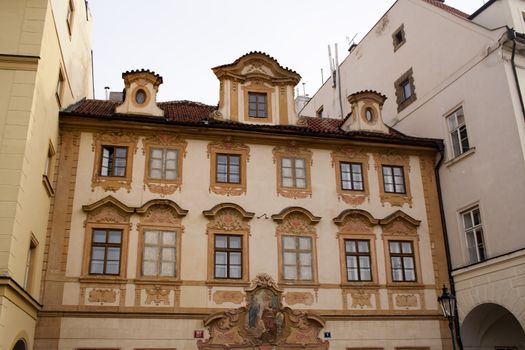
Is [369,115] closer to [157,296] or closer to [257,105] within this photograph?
[257,105]

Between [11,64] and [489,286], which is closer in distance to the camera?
[11,64]

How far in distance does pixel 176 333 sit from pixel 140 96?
762 cm

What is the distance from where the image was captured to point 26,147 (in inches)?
538

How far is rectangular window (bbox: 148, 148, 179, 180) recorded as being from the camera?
18.2 meters

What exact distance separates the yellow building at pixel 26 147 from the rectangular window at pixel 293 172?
7.10m

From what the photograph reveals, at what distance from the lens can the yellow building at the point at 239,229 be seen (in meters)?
16.7

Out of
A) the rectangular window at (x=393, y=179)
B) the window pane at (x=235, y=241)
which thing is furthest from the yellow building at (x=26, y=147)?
the rectangular window at (x=393, y=179)

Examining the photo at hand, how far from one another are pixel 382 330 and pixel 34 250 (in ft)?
34.3

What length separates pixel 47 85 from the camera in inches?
618

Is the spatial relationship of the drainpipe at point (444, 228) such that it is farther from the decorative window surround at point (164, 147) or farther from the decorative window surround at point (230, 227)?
the decorative window surround at point (164, 147)

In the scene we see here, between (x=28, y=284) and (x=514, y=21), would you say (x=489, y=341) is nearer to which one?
(x=514, y=21)

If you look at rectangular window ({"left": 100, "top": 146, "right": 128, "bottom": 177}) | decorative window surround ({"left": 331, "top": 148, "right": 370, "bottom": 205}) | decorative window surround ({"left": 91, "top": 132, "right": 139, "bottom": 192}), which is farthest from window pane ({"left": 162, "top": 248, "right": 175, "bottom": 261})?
decorative window surround ({"left": 331, "top": 148, "right": 370, "bottom": 205})

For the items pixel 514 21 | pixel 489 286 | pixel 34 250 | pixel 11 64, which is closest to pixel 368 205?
pixel 489 286

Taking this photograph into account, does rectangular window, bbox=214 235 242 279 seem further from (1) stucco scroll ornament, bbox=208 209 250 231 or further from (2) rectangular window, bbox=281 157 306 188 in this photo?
(2) rectangular window, bbox=281 157 306 188
